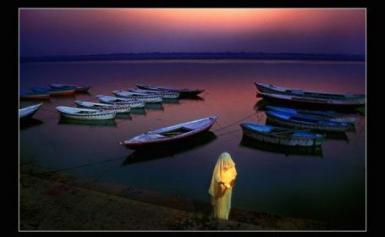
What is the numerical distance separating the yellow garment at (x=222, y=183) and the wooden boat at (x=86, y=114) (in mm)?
5609

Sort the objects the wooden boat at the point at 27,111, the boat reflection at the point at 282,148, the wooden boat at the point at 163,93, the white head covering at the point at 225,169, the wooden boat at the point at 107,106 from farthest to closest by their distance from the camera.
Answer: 1. the wooden boat at the point at 163,93
2. the wooden boat at the point at 107,106
3. the wooden boat at the point at 27,111
4. the boat reflection at the point at 282,148
5. the white head covering at the point at 225,169

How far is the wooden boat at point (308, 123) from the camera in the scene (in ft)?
27.3

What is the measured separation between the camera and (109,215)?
457cm

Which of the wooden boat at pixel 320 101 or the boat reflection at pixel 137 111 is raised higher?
the wooden boat at pixel 320 101

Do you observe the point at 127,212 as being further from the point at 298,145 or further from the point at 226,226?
the point at 298,145

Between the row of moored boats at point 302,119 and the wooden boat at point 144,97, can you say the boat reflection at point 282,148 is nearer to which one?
the row of moored boats at point 302,119

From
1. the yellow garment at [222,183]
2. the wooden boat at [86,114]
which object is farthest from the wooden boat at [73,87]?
the yellow garment at [222,183]

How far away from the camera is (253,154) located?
25.0 feet

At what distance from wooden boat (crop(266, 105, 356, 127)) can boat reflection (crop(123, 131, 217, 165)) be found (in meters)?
2.33

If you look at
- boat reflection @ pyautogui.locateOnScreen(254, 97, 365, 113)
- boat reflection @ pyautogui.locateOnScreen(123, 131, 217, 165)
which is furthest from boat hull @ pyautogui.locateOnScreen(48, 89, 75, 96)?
boat reflection @ pyautogui.locateOnScreen(254, 97, 365, 113)

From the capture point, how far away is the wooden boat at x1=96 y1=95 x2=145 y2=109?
10.1 meters

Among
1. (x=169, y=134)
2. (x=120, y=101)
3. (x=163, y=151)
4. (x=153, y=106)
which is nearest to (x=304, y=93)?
(x=153, y=106)

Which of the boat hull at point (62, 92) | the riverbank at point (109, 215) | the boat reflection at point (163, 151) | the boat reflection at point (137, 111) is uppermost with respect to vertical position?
the boat hull at point (62, 92)

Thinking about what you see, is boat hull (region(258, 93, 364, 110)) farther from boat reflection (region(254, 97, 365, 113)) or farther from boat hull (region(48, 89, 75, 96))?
boat hull (region(48, 89, 75, 96))
